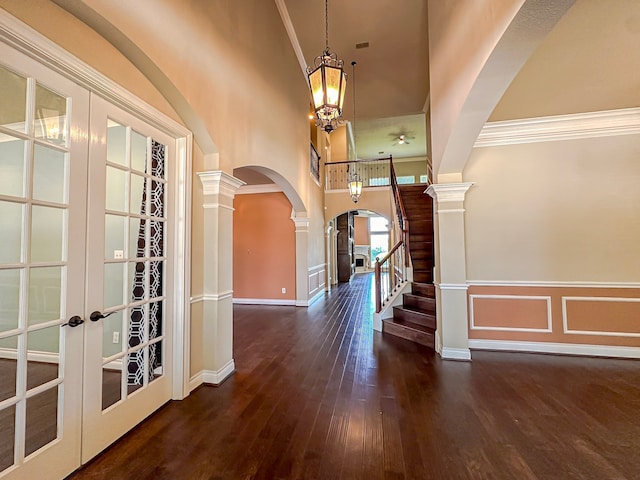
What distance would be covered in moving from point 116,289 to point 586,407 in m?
3.93

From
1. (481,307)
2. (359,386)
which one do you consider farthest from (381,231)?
(359,386)

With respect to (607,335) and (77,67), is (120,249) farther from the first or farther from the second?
(607,335)

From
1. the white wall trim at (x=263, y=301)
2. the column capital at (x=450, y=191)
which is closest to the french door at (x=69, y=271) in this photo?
the column capital at (x=450, y=191)

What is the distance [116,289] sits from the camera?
2008mm

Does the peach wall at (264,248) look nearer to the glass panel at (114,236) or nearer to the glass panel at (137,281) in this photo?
the glass panel at (137,281)

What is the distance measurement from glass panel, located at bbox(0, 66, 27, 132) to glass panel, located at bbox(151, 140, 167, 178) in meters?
0.85

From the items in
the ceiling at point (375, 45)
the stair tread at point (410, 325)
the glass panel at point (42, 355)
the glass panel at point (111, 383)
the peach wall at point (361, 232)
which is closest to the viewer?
the glass panel at point (42, 355)

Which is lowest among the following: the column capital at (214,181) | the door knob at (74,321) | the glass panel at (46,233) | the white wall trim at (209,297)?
the white wall trim at (209,297)

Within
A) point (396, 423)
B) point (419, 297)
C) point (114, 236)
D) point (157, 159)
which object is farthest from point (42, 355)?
point (419, 297)

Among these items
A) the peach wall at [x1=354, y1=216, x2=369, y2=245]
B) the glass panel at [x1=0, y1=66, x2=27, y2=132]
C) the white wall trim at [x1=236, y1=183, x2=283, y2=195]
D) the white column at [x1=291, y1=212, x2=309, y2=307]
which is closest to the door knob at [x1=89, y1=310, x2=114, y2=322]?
the glass panel at [x1=0, y1=66, x2=27, y2=132]

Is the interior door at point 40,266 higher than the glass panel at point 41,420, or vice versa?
the interior door at point 40,266

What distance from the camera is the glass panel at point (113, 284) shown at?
194 centimetres

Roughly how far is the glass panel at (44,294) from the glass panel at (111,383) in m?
0.54

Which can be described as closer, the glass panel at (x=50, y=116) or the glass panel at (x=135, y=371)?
the glass panel at (x=50, y=116)
